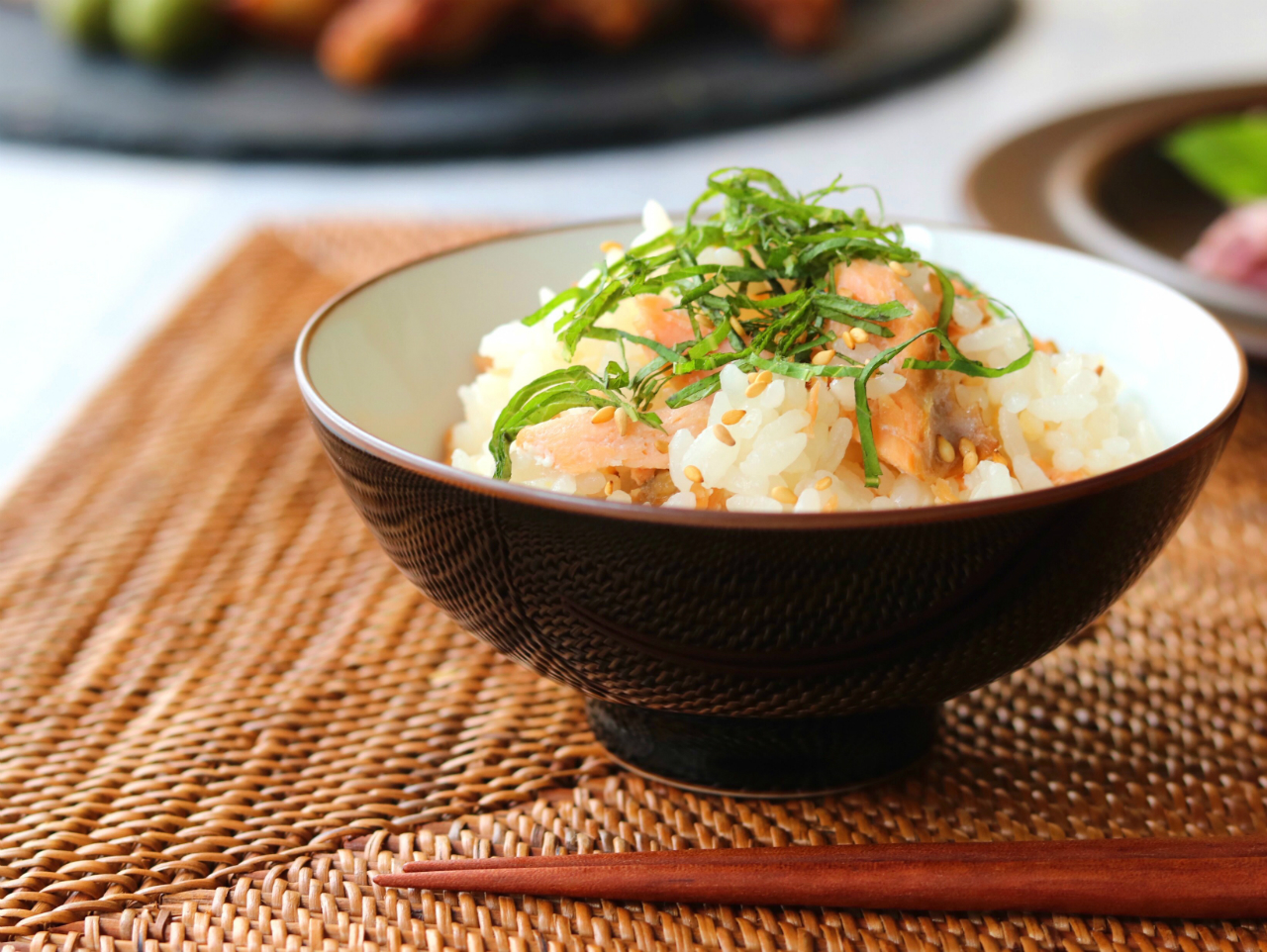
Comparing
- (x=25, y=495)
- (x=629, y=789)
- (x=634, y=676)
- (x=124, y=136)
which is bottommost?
(x=124, y=136)

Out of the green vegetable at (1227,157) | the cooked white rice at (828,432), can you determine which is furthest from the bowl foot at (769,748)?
the green vegetable at (1227,157)

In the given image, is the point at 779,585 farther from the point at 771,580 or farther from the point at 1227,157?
the point at 1227,157

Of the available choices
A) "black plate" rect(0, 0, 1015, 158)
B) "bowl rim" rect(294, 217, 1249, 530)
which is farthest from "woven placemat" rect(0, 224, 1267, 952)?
"black plate" rect(0, 0, 1015, 158)

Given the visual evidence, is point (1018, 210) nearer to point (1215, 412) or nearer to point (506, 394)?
point (1215, 412)

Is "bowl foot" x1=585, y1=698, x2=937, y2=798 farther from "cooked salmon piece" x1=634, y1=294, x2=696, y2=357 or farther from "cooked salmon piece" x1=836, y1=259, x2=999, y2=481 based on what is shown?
"cooked salmon piece" x1=634, y1=294, x2=696, y2=357

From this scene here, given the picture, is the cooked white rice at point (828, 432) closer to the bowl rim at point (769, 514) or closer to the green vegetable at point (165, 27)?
the bowl rim at point (769, 514)

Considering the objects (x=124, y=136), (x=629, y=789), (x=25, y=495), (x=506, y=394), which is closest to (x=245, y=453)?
(x=25, y=495)

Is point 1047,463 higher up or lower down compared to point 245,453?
higher up
